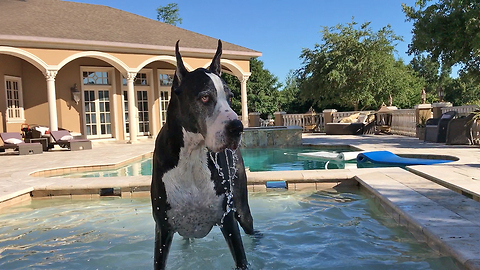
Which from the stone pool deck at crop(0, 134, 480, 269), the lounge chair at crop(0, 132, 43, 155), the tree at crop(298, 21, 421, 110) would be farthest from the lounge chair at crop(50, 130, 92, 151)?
the tree at crop(298, 21, 421, 110)

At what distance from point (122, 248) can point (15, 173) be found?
17.4ft

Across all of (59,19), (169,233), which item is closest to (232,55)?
(59,19)

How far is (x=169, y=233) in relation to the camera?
2.62 metres

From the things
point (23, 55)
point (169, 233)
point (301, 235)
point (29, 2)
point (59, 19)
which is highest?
point (29, 2)

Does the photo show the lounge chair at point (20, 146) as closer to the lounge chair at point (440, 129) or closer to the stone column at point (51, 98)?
the stone column at point (51, 98)

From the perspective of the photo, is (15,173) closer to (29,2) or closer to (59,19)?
(59,19)

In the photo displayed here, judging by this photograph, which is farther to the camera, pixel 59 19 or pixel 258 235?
pixel 59 19

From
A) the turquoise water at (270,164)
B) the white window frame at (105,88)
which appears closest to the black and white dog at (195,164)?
the turquoise water at (270,164)

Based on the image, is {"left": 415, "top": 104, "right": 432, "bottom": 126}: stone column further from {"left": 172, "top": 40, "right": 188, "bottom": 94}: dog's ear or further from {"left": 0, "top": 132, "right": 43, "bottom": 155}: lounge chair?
{"left": 172, "top": 40, "right": 188, "bottom": 94}: dog's ear

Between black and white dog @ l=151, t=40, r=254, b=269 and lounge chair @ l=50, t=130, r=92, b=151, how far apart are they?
41.1ft

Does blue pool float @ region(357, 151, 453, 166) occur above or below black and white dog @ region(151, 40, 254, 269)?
below

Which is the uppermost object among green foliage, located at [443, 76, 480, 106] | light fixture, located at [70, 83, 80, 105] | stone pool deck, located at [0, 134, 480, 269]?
green foliage, located at [443, 76, 480, 106]

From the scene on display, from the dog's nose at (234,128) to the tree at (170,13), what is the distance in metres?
45.1

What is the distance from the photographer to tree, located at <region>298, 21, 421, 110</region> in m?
24.9
